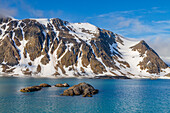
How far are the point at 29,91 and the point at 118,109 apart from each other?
49.6 m

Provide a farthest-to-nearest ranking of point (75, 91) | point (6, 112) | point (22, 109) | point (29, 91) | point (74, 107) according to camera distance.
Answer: point (29, 91) → point (75, 91) → point (74, 107) → point (22, 109) → point (6, 112)

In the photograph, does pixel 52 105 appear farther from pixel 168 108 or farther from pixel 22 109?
pixel 168 108

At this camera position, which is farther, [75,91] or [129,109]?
[75,91]

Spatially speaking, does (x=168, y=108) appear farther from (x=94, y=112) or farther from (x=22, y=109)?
(x=22, y=109)

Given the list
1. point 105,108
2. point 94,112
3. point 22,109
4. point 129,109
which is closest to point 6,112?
point 22,109

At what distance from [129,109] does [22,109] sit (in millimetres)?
31088

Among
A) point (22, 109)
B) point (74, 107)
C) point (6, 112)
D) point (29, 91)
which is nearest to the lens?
point (6, 112)

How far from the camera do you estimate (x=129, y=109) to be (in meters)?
57.0

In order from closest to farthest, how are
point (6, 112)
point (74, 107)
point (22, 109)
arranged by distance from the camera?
1. point (6, 112)
2. point (22, 109)
3. point (74, 107)

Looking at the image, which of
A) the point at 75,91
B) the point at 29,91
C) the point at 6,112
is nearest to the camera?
the point at 6,112

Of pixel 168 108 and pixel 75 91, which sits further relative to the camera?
pixel 75 91

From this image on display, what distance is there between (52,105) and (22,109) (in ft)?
31.2

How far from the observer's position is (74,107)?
57.2m

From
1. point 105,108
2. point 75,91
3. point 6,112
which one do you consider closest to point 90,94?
point 75,91
